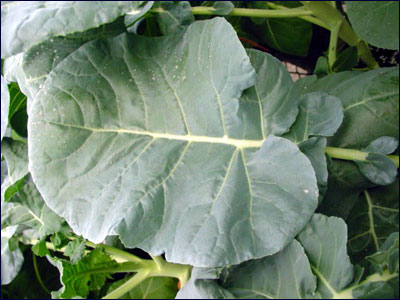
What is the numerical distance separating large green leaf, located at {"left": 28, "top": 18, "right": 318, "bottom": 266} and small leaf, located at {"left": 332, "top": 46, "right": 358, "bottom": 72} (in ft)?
0.97

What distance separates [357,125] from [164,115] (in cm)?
34

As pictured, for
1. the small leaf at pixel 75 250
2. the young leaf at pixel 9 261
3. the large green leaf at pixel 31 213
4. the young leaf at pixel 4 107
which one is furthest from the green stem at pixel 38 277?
the young leaf at pixel 4 107

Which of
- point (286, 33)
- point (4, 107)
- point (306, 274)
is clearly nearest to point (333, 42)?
point (286, 33)

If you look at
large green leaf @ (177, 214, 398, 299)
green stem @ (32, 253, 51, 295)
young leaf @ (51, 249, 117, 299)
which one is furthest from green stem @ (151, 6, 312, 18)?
green stem @ (32, 253, 51, 295)

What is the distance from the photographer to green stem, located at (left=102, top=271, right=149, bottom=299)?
3.71 ft

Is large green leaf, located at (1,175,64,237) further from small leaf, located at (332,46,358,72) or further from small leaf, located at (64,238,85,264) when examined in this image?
small leaf, located at (332,46,358,72)

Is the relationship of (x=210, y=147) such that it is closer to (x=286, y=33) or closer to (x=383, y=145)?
(x=383, y=145)

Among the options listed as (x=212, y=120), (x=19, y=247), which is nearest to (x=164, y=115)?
(x=212, y=120)

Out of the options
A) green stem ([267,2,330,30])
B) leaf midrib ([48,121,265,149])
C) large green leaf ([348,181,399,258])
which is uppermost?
green stem ([267,2,330,30])

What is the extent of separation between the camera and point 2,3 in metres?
0.72

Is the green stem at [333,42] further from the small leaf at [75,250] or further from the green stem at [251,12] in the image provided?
the small leaf at [75,250]

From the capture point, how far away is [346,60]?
1.01 m

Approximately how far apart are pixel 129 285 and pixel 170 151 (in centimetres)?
54

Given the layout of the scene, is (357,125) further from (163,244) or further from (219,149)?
(163,244)
